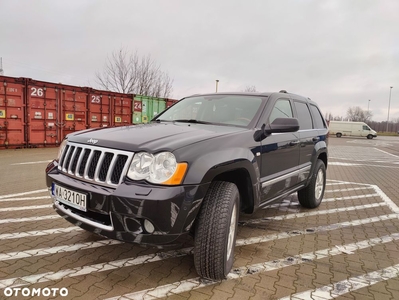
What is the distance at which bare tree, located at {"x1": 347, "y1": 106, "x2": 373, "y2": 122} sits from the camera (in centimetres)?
8138

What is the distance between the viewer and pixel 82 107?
13.6m

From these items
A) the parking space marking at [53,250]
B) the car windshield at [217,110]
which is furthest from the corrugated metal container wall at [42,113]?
the parking space marking at [53,250]

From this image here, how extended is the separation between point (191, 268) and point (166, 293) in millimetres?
475

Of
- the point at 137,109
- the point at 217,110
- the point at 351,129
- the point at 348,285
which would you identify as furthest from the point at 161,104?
the point at 351,129

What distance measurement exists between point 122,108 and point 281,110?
1285cm

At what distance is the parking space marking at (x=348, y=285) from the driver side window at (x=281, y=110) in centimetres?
173

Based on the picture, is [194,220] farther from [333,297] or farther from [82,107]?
[82,107]

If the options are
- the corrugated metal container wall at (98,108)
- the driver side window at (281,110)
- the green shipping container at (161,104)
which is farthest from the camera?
the green shipping container at (161,104)

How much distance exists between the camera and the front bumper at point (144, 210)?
207 centimetres

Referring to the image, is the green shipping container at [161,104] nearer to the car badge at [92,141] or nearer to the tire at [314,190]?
the tire at [314,190]

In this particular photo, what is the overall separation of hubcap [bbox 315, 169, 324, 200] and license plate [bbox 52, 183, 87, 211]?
373 centimetres

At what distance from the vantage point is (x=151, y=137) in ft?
8.21

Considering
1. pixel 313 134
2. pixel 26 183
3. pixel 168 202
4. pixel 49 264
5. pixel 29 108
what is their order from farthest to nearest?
pixel 29 108, pixel 26 183, pixel 313 134, pixel 49 264, pixel 168 202

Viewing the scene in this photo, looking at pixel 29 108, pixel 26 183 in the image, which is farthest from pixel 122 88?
pixel 26 183
